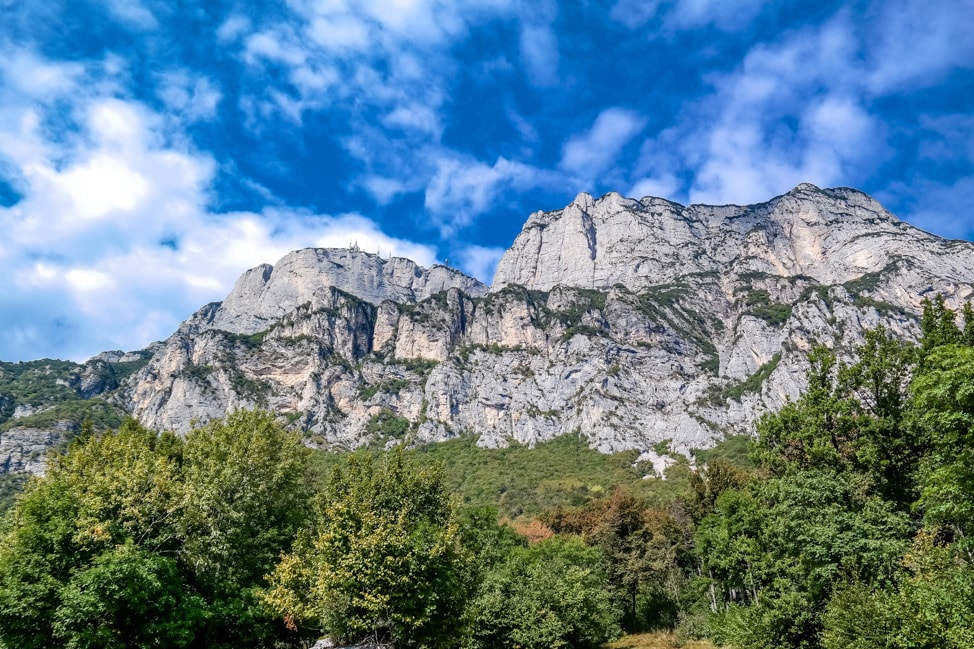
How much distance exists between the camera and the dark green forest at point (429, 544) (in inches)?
715

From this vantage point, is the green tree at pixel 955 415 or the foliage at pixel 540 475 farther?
the foliage at pixel 540 475

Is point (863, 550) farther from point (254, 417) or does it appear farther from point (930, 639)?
point (254, 417)

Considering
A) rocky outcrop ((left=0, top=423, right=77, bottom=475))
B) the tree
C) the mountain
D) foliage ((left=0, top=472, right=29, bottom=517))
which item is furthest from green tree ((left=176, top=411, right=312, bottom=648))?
rocky outcrop ((left=0, top=423, right=77, bottom=475))

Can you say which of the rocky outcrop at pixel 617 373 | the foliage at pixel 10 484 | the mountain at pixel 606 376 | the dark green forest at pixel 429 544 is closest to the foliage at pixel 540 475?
the mountain at pixel 606 376

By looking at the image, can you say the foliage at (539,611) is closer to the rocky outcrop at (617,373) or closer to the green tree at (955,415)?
the green tree at (955,415)

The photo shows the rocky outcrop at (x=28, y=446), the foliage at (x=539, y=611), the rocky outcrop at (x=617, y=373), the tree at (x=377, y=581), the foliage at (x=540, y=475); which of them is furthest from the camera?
the rocky outcrop at (x=617, y=373)

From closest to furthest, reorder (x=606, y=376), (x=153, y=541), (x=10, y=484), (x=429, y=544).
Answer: (x=429, y=544), (x=153, y=541), (x=10, y=484), (x=606, y=376)

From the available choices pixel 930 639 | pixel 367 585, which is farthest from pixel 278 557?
pixel 930 639

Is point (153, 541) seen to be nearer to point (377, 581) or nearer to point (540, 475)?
point (377, 581)

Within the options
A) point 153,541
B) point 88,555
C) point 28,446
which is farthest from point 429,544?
point 28,446

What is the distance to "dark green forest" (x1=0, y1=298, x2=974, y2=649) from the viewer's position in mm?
18172

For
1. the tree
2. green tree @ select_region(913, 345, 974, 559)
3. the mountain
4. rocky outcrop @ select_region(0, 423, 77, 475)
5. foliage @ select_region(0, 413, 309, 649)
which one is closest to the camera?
green tree @ select_region(913, 345, 974, 559)

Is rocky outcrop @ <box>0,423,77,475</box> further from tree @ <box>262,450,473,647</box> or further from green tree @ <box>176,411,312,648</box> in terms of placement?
tree @ <box>262,450,473,647</box>

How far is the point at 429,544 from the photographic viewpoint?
20.4 m
